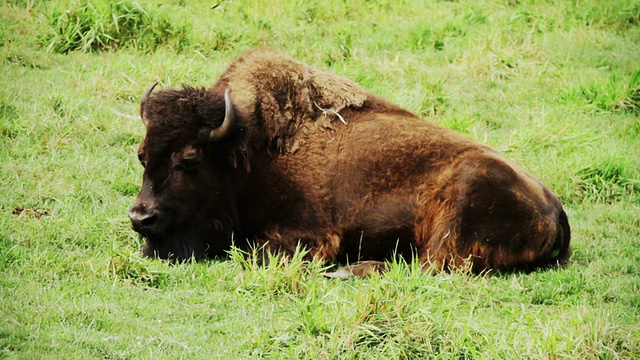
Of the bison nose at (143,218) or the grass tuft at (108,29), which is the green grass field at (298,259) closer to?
the grass tuft at (108,29)

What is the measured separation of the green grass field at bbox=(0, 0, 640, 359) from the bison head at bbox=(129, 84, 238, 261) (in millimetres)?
272

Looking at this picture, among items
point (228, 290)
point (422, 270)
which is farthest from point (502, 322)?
point (228, 290)

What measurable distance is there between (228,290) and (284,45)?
230 inches

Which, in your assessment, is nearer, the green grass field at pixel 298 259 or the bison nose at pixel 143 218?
the green grass field at pixel 298 259

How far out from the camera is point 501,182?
673cm

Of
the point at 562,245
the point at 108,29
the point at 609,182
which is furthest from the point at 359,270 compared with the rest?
the point at 108,29

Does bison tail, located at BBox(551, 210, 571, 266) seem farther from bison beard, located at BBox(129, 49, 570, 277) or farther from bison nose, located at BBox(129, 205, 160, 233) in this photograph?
bison nose, located at BBox(129, 205, 160, 233)

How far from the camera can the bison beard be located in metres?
6.63

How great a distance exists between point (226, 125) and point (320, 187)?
0.85 m

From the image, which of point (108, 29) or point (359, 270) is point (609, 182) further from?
point (108, 29)

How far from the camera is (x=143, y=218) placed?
21.3 ft

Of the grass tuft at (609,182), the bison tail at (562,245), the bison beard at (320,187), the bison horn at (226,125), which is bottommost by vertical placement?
the grass tuft at (609,182)

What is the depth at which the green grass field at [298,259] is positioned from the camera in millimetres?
5137

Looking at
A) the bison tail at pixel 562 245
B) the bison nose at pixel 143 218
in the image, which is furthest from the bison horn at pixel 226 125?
the bison tail at pixel 562 245
